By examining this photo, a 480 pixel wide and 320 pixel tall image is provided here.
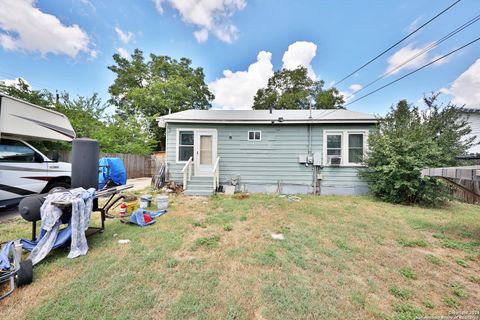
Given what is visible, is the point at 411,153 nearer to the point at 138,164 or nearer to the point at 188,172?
the point at 188,172

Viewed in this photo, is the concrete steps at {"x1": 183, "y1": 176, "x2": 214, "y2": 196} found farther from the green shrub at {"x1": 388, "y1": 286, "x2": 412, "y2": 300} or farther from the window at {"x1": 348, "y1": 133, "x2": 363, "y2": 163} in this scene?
the window at {"x1": 348, "y1": 133, "x2": 363, "y2": 163}

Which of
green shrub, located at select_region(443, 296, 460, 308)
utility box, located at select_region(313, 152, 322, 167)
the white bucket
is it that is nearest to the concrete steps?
the white bucket

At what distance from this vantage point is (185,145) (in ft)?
25.5

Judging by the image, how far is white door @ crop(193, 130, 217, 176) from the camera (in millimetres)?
7738

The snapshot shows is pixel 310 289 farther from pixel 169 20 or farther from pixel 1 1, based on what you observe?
pixel 169 20

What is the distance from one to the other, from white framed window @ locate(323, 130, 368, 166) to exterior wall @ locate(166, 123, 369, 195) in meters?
0.32

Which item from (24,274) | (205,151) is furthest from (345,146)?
(24,274)

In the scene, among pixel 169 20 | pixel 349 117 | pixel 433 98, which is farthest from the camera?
pixel 169 20

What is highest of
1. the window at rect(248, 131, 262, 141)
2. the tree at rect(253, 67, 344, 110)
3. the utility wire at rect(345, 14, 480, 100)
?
the tree at rect(253, 67, 344, 110)

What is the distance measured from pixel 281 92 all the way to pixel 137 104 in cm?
1644

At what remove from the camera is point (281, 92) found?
21984 millimetres

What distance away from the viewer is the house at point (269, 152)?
738 cm

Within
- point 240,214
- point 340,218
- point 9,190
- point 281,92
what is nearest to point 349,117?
point 340,218

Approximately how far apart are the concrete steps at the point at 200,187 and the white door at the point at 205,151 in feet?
1.62
